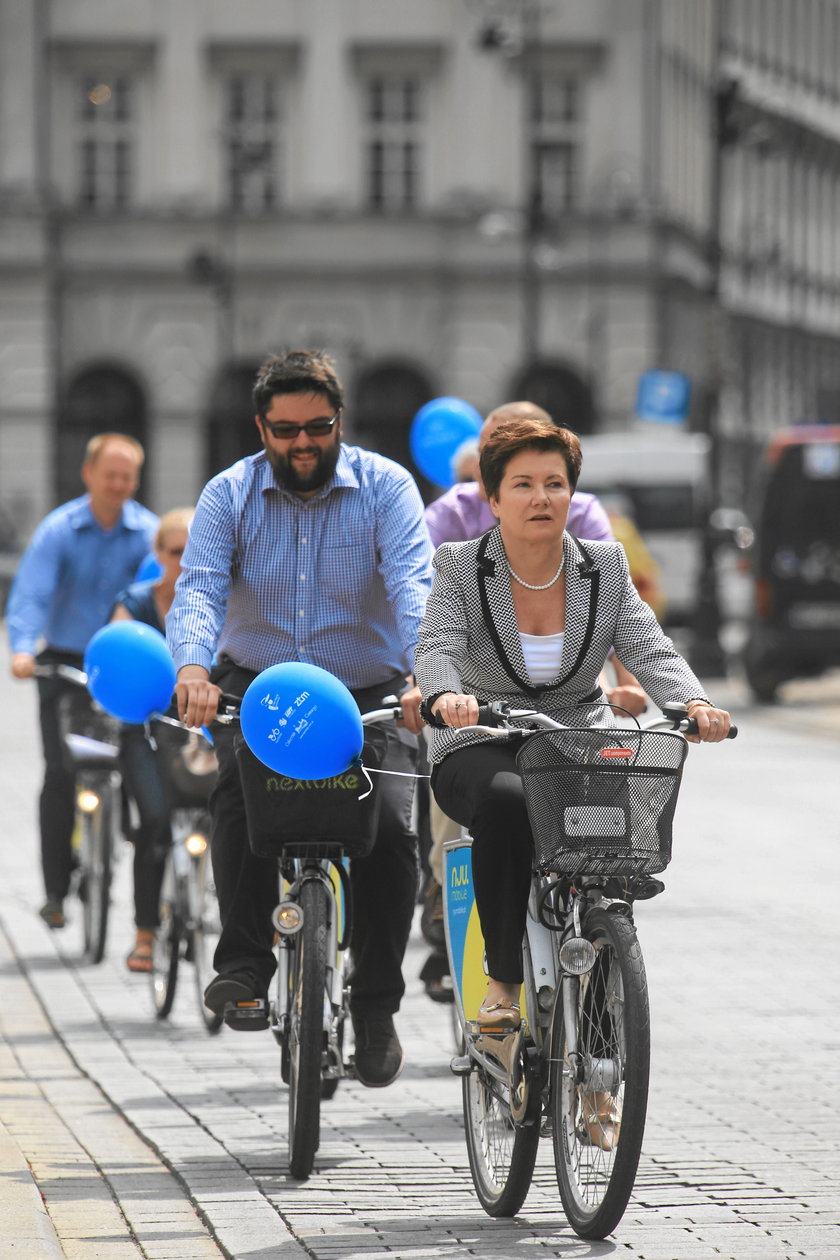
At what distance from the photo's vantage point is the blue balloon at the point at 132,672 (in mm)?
7633

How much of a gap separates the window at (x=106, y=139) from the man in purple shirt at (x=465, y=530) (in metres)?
43.6

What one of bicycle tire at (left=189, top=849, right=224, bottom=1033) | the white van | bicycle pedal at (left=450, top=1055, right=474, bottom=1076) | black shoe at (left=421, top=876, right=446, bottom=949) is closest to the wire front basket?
bicycle pedal at (left=450, top=1055, right=474, bottom=1076)

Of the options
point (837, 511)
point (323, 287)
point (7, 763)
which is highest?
point (323, 287)

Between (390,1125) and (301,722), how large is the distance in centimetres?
152

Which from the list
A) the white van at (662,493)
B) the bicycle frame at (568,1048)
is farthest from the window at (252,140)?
the bicycle frame at (568,1048)

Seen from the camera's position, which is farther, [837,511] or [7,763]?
[837,511]

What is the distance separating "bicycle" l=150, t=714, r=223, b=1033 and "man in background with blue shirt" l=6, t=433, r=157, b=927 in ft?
3.86

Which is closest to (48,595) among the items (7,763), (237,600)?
(237,600)

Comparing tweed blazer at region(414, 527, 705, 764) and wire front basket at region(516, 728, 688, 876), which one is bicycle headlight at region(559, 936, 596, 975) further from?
tweed blazer at region(414, 527, 705, 764)

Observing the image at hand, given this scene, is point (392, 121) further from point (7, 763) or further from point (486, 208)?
point (7, 763)

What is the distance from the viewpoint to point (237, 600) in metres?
6.23

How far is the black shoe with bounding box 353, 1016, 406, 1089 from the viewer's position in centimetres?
598

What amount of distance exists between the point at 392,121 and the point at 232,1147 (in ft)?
150

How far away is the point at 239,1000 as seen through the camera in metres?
5.99
